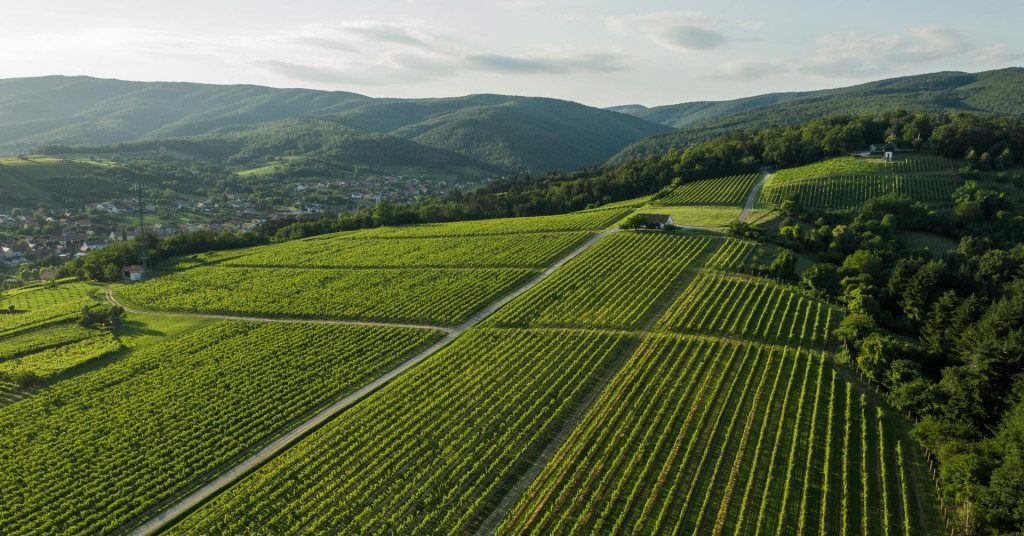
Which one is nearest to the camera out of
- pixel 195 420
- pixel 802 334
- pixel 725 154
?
pixel 195 420

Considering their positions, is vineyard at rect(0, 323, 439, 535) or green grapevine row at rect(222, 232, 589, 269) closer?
vineyard at rect(0, 323, 439, 535)

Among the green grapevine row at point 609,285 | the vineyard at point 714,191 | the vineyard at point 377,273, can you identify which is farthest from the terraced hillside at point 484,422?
the vineyard at point 714,191

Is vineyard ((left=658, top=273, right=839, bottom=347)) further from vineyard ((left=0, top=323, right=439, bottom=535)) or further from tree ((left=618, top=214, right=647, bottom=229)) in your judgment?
vineyard ((left=0, top=323, right=439, bottom=535))

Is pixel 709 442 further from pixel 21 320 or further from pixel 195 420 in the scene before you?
pixel 21 320

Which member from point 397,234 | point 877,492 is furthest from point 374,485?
point 397,234

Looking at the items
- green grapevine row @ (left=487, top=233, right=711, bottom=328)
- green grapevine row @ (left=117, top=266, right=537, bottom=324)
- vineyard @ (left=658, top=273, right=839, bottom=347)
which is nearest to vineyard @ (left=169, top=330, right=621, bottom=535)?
green grapevine row @ (left=487, top=233, right=711, bottom=328)

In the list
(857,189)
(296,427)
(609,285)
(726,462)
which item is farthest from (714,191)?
(296,427)
